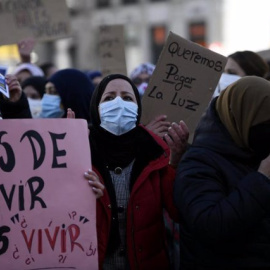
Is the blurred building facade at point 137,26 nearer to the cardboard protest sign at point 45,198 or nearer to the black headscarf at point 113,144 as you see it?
the black headscarf at point 113,144

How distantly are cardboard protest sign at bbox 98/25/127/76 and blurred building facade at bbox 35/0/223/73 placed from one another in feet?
81.5

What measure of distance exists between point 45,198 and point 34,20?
3087mm

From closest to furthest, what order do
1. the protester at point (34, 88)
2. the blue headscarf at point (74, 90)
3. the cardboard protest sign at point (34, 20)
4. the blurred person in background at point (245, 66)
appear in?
the blue headscarf at point (74, 90) < the blurred person in background at point (245, 66) < the cardboard protest sign at point (34, 20) < the protester at point (34, 88)

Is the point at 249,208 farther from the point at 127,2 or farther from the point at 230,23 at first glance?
the point at 127,2

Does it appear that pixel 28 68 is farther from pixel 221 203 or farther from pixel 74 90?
pixel 221 203

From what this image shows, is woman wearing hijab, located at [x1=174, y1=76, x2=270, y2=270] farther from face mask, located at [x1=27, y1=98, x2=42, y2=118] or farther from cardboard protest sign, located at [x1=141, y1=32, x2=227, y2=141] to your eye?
face mask, located at [x1=27, y1=98, x2=42, y2=118]

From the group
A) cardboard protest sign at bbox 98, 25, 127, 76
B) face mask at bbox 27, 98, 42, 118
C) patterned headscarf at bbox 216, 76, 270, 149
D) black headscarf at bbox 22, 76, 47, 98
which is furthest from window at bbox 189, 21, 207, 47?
patterned headscarf at bbox 216, 76, 270, 149

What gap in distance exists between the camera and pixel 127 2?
33.1 m

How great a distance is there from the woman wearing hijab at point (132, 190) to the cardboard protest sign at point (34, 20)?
227 centimetres

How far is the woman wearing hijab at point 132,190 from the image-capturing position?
2705mm

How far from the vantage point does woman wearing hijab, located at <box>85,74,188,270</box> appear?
2705 millimetres

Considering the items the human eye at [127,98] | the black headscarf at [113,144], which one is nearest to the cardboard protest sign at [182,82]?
the human eye at [127,98]

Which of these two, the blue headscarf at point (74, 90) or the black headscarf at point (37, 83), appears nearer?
A: the blue headscarf at point (74, 90)

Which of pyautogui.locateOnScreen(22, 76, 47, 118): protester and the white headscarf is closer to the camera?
pyautogui.locateOnScreen(22, 76, 47, 118): protester
